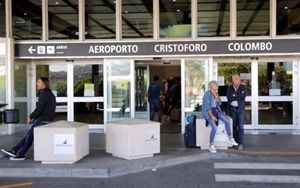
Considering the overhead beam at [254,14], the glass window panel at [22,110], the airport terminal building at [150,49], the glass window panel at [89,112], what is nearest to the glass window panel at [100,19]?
the airport terminal building at [150,49]

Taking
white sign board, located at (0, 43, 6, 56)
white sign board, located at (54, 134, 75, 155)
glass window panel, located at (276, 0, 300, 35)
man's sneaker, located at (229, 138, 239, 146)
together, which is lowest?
man's sneaker, located at (229, 138, 239, 146)

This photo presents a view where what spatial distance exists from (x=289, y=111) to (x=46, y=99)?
8.40 metres

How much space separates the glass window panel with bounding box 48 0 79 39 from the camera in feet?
53.1

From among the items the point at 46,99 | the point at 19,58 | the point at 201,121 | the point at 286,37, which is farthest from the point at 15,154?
the point at 286,37

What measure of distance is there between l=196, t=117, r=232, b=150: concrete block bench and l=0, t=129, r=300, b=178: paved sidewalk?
1.01 ft

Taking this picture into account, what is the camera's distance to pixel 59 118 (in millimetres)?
16984

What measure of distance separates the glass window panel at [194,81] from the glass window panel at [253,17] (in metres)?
1.58

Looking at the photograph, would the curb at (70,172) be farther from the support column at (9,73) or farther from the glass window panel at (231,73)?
the glass window panel at (231,73)

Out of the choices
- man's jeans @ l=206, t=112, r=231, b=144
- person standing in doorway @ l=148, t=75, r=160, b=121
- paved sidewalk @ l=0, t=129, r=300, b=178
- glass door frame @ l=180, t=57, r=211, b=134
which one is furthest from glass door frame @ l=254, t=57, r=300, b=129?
man's jeans @ l=206, t=112, r=231, b=144

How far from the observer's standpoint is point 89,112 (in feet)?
55.2

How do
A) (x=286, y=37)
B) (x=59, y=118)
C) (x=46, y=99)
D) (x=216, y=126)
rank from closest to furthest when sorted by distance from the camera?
(x=46, y=99) → (x=216, y=126) → (x=286, y=37) → (x=59, y=118)

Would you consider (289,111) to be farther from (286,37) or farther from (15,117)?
(15,117)

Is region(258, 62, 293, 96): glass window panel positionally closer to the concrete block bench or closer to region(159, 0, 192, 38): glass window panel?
region(159, 0, 192, 38): glass window panel

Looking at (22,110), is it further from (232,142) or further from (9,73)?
(232,142)
